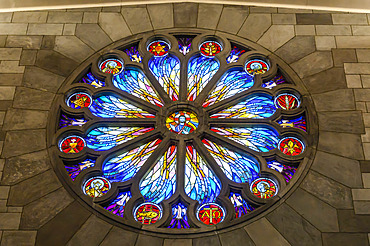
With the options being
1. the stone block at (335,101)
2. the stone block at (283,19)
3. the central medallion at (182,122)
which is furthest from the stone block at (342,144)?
the stone block at (283,19)

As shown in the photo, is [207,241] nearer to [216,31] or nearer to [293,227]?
[293,227]

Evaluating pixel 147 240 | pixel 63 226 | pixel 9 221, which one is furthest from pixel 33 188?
pixel 147 240

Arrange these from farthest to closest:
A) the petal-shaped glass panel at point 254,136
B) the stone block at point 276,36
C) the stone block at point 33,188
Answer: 1. the stone block at point 276,36
2. the petal-shaped glass panel at point 254,136
3. the stone block at point 33,188

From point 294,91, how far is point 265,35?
3.86ft

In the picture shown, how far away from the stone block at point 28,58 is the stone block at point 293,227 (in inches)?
168

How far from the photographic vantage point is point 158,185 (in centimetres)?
959

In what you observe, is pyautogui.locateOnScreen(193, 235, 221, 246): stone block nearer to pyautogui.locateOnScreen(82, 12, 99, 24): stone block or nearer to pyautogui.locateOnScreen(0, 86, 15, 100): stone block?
pyautogui.locateOnScreen(0, 86, 15, 100): stone block

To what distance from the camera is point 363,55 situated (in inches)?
418

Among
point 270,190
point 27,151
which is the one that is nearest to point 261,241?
point 270,190

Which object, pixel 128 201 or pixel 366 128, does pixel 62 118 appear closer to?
pixel 128 201

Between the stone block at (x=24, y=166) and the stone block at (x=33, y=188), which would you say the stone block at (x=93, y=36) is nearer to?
the stone block at (x=24, y=166)

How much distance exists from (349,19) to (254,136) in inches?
105

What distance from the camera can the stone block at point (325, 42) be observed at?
10.7 metres

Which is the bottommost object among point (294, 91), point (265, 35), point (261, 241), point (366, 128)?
point (261, 241)
